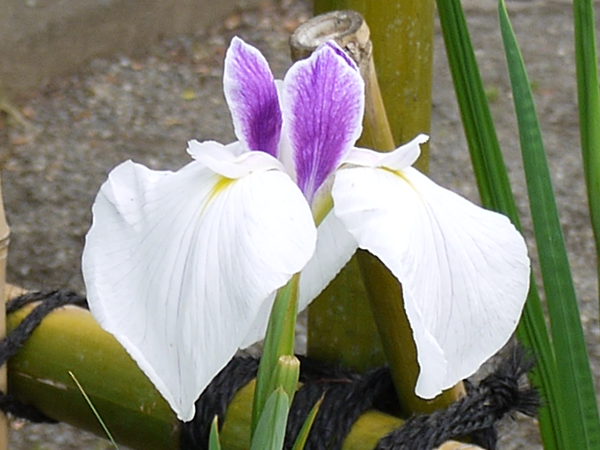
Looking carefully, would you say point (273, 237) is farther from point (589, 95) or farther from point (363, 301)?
point (363, 301)

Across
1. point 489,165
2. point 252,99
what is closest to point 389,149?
point 489,165

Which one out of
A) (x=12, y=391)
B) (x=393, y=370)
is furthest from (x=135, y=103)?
(x=393, y=370)

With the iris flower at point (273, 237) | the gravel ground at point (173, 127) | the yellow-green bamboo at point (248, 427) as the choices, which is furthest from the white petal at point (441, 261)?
the gravel ground at point (173, 127)

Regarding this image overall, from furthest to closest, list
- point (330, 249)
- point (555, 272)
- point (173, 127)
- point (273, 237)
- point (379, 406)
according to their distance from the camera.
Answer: point (173, 127)
point (379, 406)
point (555, 272)
point (330, 249)
point (273, 237)

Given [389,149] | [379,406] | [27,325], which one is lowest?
[379,406]

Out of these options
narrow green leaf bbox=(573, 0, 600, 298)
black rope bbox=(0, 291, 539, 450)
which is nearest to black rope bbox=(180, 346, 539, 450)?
black rope bbox=(0, 291, 539, 450)

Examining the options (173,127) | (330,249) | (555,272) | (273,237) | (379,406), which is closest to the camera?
(273,237)
